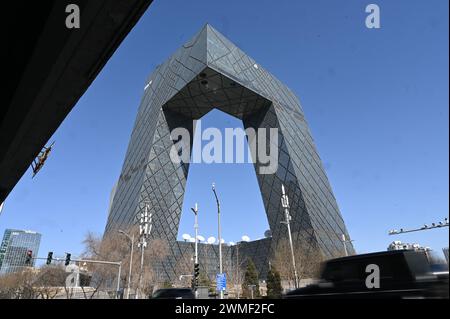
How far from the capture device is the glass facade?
4684cm

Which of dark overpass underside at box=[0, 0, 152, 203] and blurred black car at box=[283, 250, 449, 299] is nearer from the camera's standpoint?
blurred black car at box=[283, 250, 449, 299]

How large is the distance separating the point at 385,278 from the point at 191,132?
57.2m

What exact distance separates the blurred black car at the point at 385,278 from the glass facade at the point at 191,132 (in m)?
40.4

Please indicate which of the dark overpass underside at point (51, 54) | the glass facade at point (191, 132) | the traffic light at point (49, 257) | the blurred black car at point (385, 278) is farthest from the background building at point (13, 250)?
the blurred black car at point (385, 278)

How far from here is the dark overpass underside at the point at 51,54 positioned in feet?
15.9

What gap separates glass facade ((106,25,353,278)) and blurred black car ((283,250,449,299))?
40370 millimetres

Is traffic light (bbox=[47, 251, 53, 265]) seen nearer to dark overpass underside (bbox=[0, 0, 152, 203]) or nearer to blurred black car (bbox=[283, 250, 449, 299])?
dark overpass underside (bbox=[0, 0, 152, 203])

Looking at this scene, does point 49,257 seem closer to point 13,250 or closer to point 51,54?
point 51,54

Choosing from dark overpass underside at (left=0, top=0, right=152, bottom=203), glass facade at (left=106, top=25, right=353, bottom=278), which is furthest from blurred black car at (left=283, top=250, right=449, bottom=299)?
glass facade at (left=106, top=25, right=353, bottom=278)

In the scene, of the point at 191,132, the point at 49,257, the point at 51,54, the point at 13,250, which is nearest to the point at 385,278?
the point at 51,54

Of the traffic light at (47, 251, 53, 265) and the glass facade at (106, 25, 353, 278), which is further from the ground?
the glass facade at (106, 25, 353, 278)
